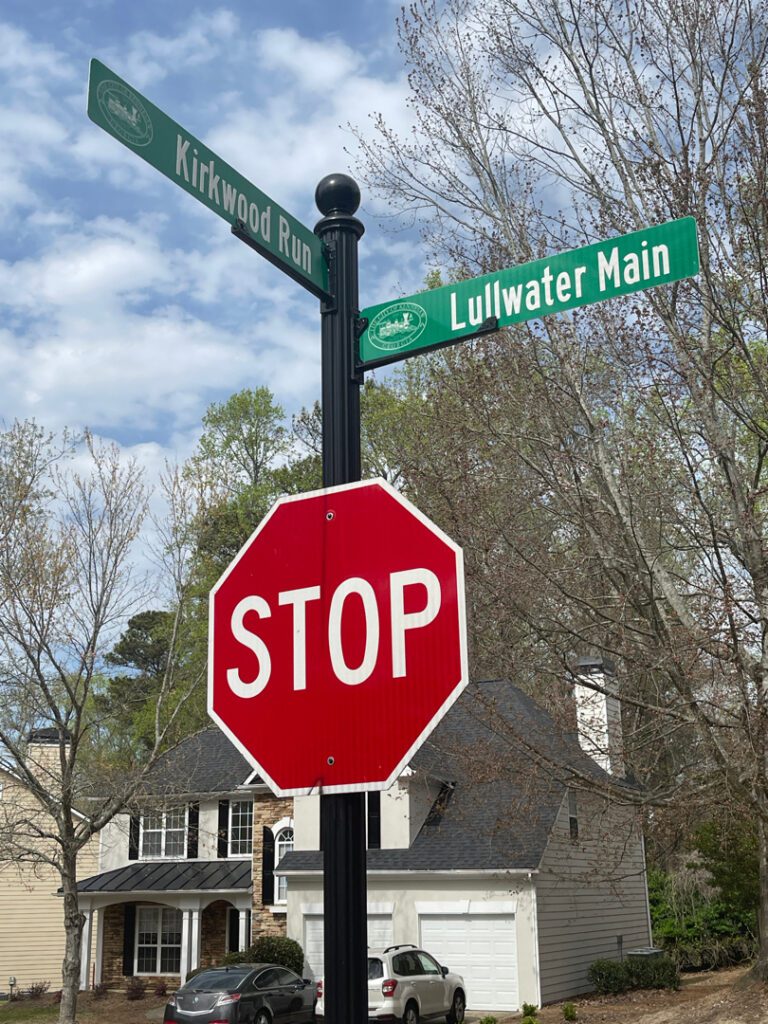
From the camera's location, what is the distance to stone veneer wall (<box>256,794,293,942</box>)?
2891 centimetres

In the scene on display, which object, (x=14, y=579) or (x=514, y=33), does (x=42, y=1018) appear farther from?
(x=514, y=33)

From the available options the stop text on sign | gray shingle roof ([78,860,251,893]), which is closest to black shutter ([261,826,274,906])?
gray shingle roof ([78,860,251,893])

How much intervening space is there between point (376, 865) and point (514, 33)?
18906 mm

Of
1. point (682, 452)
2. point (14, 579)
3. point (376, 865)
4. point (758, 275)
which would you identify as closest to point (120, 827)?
point (376, 865)

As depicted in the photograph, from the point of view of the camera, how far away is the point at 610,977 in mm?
25250

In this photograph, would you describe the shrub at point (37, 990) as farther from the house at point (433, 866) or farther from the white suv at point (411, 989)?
the white suv at point (411, 989)

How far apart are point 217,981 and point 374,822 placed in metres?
6.88

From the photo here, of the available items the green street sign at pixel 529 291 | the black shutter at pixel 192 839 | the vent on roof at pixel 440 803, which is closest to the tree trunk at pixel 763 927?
the vent on roof at pixel 440 803

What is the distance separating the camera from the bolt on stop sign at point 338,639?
2.92 meters

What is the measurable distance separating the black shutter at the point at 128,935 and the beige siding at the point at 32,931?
4.01 meters

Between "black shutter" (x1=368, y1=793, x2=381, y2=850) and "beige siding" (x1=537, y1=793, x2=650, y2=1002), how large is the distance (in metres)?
4.34

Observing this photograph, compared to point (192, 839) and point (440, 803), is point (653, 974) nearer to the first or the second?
point (440, 803)

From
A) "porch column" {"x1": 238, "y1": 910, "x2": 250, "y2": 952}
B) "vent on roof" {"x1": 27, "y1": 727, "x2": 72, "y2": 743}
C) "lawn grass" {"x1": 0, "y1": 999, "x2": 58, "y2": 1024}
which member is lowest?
"lawn grass" {"x1": 0, "y1": 999, "x2": 58, "y2": 1024}

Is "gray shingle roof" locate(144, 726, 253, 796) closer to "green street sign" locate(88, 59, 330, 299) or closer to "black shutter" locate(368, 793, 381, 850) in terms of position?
"black shutter" locate(368, 793, 381, 850)
